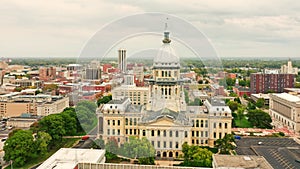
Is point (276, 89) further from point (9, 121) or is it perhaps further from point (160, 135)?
point (9, 121)

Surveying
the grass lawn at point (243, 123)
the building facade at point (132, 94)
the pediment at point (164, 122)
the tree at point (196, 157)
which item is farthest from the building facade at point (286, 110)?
the tree at point (196, 157)

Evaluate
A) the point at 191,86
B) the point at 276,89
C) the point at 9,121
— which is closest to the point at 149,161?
the point at 191,86

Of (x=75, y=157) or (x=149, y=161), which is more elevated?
(x=75, y=157)

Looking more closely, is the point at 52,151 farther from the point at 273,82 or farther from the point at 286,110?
the point at 273,82

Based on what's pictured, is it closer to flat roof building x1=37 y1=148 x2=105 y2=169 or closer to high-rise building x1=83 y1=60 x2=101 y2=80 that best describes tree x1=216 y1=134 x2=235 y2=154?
flat roof building x1=37 y1=148 x2=105 y2=169

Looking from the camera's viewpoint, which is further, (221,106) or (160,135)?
(221,106)

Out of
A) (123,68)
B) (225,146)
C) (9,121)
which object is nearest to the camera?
(225,146)

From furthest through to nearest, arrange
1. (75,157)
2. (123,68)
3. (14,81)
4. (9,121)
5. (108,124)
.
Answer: (14,81) < (9,121) < (123,68) < (108,124) < (75,157)

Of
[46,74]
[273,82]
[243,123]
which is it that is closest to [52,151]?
[243,123]
